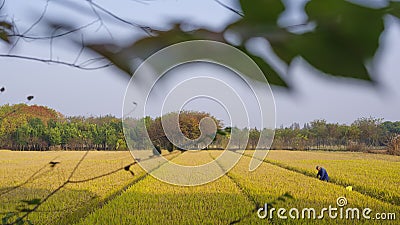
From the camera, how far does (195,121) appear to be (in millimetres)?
376

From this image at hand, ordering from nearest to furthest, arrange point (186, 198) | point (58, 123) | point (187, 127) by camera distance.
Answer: point (187, 127) < point (58, 123) < point (186, 198)

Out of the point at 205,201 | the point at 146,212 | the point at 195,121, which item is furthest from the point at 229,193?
the point at 195,121

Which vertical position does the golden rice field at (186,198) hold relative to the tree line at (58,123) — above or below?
below

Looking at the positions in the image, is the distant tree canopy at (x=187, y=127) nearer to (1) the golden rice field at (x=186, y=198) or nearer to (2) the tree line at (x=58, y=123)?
(2) the tree line at (x=58, y=123)

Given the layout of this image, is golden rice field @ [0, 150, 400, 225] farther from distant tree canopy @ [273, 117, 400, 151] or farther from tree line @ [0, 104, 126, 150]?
distant tree canopy @ [273, 117, 400, 151]

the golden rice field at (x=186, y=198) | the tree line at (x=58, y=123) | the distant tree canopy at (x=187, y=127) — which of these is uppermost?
the tree line at (x=58, y=123)

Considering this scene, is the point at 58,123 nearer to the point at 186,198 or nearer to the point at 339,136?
the point at 186,198

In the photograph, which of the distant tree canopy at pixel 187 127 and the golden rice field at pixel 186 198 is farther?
the golden rice field at pixel 186 198

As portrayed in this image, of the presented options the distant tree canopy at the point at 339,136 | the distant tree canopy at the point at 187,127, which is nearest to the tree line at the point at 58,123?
the distant tree canopy at the point at 187,127

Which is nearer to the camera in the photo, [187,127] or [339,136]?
[187,127]

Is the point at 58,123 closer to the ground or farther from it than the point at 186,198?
farther from it

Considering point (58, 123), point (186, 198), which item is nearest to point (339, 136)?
point (186, 198)

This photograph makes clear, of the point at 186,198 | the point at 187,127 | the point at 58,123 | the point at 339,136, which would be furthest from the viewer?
the point at 339,136

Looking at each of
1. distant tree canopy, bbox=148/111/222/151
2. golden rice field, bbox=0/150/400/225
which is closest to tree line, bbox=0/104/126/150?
distant tree canopy, bbox=148/111/222/151
